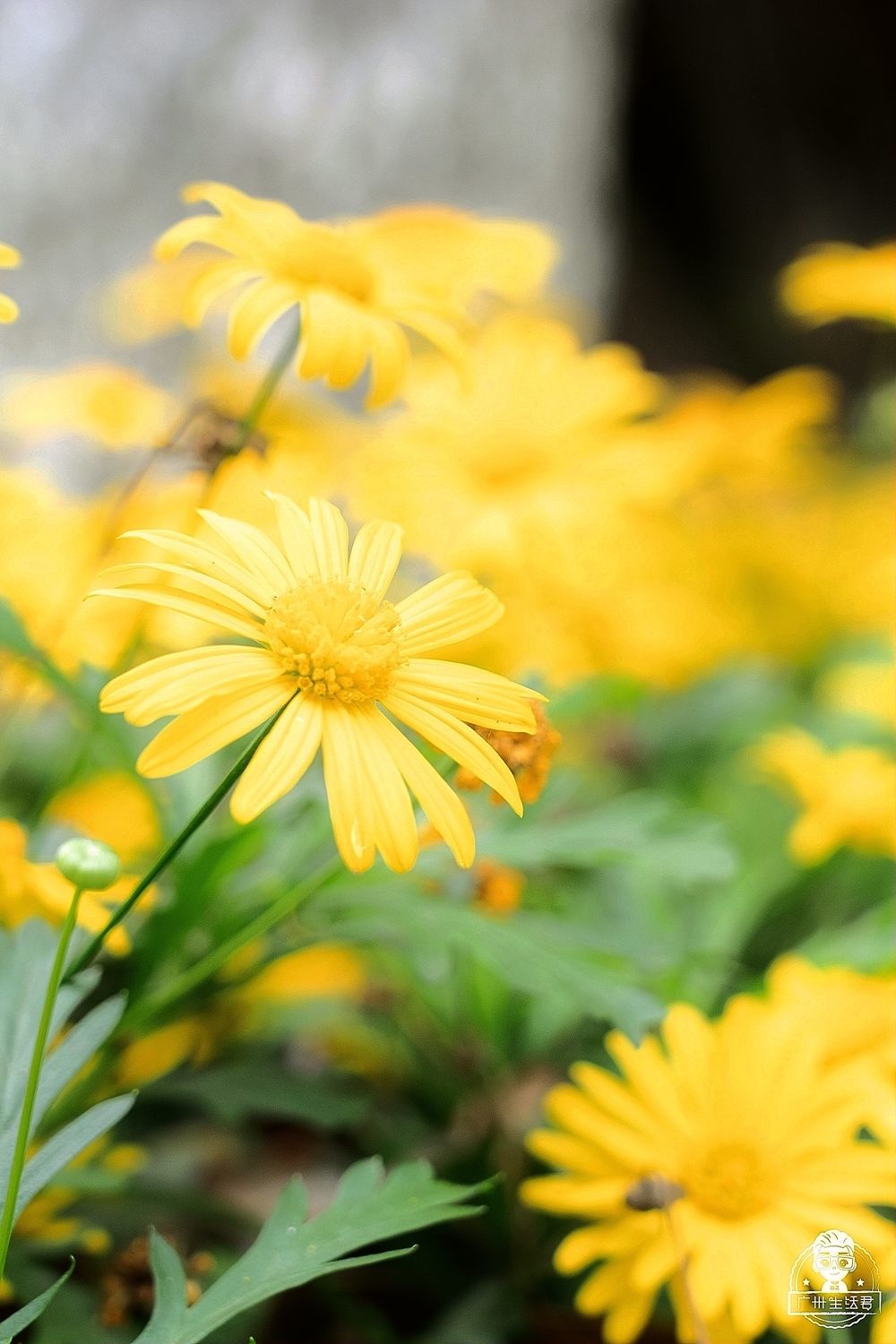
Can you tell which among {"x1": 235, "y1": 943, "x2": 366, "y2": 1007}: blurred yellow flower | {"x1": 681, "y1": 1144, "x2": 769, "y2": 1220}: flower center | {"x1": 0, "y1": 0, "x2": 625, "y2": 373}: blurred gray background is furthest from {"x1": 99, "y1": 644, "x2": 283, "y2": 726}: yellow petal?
{"x1": 0, "y1": 0, "x2": 625, "y2": 373}: blurred gray background

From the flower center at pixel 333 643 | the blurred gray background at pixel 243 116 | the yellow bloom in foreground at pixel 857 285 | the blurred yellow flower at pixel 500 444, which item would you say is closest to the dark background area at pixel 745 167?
the blurred gray background at pixel 243 116

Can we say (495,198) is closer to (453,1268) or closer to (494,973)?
(494,973)

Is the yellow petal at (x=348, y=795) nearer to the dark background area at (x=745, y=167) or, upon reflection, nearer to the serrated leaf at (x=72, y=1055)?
the serrated leaf at (x=72, y=1055)

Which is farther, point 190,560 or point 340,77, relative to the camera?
point 340,77

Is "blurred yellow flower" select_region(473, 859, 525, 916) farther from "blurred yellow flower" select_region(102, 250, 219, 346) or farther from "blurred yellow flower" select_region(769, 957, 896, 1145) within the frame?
"blurred yellow flower" select_region(102, 250, 219, 346)

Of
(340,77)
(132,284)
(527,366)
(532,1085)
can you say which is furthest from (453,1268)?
(340,77)

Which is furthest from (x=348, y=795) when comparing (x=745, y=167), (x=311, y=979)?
(x=745, y=167)

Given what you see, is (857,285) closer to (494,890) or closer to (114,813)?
(494,890)
